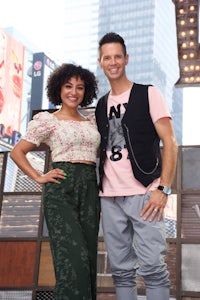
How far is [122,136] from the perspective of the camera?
2240 mm

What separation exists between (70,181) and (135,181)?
0.30 meters

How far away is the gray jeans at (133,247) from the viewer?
2080 mm

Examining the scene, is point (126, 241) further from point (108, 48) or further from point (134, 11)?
point (134, 11)

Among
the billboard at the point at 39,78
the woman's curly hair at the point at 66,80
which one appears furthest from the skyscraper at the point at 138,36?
the woman's curly hair at the point at 66,80

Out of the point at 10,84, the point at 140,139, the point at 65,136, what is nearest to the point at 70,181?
the point at 65,136

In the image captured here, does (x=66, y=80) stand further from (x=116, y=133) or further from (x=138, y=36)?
(x=138, y=36)

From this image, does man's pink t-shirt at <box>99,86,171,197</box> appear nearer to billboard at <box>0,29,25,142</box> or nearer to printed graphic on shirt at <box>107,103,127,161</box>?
printed graphic on shirt at <box>107,103,127,161</box>

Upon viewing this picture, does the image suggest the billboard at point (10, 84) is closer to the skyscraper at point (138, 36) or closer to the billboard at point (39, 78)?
the billboard at point (39, 78)

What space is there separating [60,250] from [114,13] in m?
Result: 99.8

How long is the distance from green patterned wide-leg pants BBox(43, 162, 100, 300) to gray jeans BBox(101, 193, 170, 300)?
0.08 m

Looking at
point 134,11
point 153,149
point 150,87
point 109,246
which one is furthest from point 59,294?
point 134,11

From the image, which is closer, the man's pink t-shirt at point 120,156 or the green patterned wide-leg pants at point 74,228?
the green patterned wide-leg pants at point 74,228

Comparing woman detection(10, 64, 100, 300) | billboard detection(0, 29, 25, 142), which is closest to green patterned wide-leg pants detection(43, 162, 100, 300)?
woman detection(10, 64, 100, 300)

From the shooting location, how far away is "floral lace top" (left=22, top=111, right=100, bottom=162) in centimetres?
226
